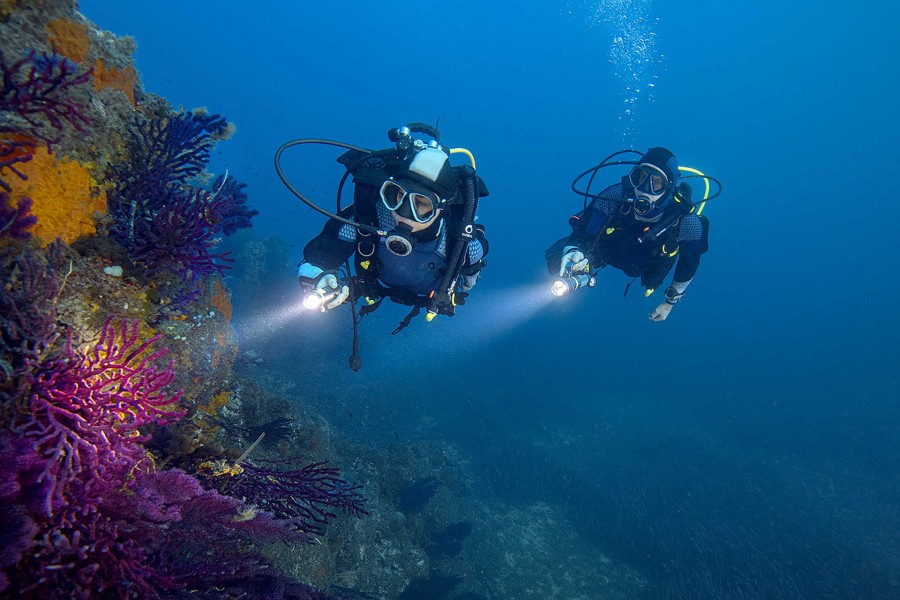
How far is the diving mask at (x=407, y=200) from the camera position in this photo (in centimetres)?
431

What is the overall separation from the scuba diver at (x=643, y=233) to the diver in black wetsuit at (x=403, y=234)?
243cm

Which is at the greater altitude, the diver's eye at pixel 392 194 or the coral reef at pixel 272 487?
the diver's eye at pixel 392 194

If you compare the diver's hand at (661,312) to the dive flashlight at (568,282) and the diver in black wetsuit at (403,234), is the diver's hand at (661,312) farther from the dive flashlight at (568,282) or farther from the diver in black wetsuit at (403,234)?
the diver in black wetsuit at (403,234)

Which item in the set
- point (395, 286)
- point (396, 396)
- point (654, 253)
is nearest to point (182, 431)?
point (395, 286)

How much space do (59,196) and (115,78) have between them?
1.38 m

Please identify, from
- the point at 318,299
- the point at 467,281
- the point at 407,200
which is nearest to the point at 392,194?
the point at 407,200

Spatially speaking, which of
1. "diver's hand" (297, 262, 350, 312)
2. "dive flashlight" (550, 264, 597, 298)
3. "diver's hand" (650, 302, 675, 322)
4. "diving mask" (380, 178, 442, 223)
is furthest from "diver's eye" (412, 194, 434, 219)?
"diver's hand" (650, 302, 675, 322)

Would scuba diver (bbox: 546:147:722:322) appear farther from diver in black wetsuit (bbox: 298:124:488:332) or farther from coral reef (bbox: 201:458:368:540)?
coral reef (bbox: 201:458:368:540)

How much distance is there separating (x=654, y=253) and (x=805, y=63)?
12040 cm

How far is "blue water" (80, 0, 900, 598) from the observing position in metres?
14.8

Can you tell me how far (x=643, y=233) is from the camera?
292 inches

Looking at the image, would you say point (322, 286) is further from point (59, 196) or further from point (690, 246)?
point (690, 246)

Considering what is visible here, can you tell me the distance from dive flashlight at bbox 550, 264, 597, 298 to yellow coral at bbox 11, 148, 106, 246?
582 cm

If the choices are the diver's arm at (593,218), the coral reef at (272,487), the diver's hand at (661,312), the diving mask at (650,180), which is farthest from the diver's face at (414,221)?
the diver's hand at (661,312)
